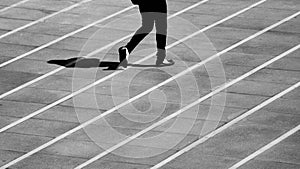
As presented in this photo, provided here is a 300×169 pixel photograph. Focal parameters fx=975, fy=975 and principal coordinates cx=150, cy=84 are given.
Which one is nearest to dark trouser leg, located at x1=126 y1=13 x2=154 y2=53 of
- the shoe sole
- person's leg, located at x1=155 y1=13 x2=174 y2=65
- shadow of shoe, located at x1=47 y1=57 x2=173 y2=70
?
person's leg, located at x1=155 y1=13 x2=174 y2=65

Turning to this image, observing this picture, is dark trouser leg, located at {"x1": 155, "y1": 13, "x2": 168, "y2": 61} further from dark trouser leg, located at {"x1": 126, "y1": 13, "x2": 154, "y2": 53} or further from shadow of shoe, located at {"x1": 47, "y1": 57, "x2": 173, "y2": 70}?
shadow of shoe, located at {"x1": 47, "y1": 57, "x2": 173, "y2": 70}

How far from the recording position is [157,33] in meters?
16.7

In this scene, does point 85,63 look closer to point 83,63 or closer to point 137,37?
point 83,63

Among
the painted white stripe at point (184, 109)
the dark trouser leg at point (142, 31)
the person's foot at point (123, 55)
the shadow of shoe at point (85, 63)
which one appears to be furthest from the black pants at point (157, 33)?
the painted white stripe at point (184, 109)

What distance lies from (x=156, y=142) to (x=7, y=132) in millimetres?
2146

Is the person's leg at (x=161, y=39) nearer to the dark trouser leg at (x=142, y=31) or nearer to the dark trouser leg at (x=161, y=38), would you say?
the dark trouser leg at (x=161, y=38)

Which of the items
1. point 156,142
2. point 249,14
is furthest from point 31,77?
point 249,14

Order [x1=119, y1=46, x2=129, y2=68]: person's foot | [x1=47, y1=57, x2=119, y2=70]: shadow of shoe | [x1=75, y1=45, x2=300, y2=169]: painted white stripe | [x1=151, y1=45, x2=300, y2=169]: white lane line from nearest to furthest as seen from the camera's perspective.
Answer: [x1=151, y1=45, x2=300, y2=169]: white lane line, [x1=75, y1=45, x2=300, y2=169]: painted white stripe, [x1=119, y1=46, x2=129, y2=68]: person's foot, [x1=47, y1=57, x2=119, y2=70]: shadow of shoe

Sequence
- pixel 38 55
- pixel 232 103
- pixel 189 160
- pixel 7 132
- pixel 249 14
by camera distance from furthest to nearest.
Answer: pixel 249 14
pixel 38 55
pixel 232 103
pixel 7 132
pixel 189 160

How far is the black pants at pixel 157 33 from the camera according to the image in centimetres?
1672

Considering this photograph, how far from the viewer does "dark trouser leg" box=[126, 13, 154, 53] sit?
1675 cm

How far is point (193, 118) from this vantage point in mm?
14453

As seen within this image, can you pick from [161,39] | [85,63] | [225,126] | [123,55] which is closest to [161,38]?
[161,39]

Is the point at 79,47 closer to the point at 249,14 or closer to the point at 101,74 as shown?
the point at 101,74
